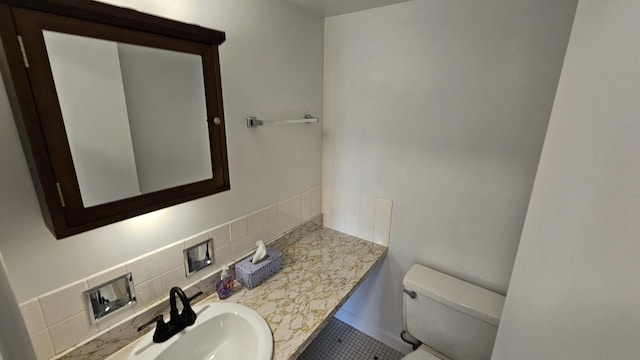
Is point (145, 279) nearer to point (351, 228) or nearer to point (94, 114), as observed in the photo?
point (94, 114)

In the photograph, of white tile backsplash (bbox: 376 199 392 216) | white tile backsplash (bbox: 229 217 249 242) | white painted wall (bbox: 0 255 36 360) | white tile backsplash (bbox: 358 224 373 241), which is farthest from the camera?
white tile backsplash (bbox: 358 224 373 241)

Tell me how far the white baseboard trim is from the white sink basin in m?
1.15

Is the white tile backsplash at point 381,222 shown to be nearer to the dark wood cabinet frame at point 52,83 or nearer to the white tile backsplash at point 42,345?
the dark wood cabinet frame at point 52,83

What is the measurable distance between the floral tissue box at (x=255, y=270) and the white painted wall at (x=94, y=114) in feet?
2.19

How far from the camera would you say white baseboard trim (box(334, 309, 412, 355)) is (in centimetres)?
183

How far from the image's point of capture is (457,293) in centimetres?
136

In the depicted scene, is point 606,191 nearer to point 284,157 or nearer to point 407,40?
point 407,40

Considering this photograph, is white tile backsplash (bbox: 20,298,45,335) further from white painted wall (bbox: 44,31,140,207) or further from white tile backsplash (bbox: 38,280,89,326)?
white painted wall (bbox: 44,31,140,207)

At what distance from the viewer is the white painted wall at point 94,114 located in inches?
27.2

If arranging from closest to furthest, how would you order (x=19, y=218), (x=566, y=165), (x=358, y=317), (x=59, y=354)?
(x=566, y=165) < (x=19, y=218) < (x=59, y=354) < (x=358, y=317)

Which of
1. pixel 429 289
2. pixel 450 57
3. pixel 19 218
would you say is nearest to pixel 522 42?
pixel 450 57

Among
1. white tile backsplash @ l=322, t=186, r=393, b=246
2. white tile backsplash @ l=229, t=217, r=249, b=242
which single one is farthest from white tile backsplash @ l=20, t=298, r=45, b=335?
white tile backsplash @ l=322, t=186, r=393, b=246

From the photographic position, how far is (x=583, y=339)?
0.44 meters

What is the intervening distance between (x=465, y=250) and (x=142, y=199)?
157 centimetres
